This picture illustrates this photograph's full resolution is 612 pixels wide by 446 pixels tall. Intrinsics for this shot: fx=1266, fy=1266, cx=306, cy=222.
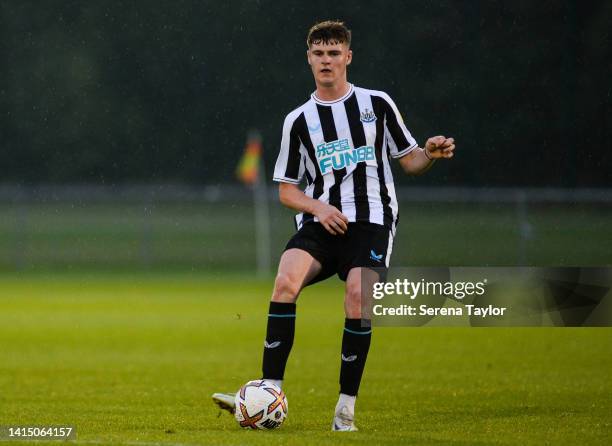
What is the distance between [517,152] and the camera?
94.3 feet

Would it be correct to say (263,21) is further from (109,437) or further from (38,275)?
(109,437)

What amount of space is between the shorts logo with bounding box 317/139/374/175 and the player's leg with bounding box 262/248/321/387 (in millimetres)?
482

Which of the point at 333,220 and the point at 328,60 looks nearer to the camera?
the point at 333,220

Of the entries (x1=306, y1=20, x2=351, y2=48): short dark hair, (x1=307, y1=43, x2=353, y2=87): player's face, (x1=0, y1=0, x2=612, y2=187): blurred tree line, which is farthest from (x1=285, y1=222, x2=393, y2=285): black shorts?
(x1=0, y1=0, x2=612, y2=187): blurred tree line

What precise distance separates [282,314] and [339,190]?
655 mm

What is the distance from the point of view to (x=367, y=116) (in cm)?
605

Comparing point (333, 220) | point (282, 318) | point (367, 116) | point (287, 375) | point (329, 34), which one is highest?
point (329, 34)

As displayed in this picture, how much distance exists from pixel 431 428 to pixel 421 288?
4.06 ft

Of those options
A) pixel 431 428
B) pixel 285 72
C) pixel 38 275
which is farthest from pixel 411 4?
pixel 431 428

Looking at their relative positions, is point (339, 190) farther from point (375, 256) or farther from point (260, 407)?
point (260, 407)

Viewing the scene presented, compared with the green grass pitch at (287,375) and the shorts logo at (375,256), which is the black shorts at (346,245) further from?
the green grass pitch at (287,375)

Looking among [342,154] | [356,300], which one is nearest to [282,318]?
[356,300]

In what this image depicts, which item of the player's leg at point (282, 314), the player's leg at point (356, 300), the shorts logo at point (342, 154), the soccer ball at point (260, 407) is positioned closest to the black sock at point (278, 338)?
the player's leg at point (282, 314)

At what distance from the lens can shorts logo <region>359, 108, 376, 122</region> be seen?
6043 millimetres
